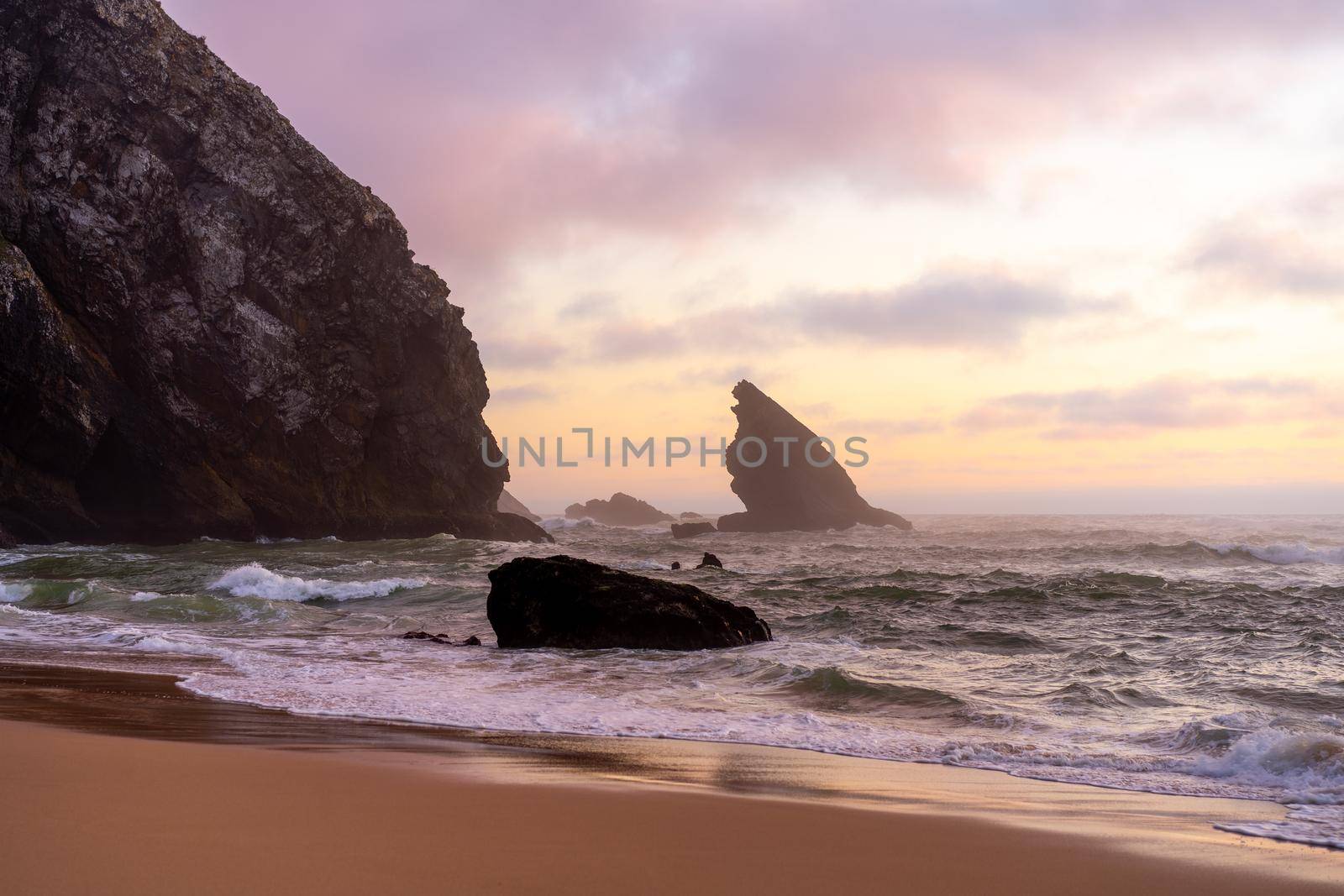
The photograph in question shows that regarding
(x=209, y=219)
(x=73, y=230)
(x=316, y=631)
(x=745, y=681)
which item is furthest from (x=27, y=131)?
(x=745, y=681)

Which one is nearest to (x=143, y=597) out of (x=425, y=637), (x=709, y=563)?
(x=425, y=637)

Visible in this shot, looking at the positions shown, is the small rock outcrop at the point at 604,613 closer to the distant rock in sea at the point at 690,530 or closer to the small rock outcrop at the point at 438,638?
the small rock outcrop at the point at 438,638

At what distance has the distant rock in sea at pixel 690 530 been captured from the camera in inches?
2815

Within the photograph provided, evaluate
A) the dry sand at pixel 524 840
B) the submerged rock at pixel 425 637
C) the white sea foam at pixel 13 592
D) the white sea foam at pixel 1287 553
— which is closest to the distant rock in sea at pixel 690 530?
the white sea foam at pixel 1287 553

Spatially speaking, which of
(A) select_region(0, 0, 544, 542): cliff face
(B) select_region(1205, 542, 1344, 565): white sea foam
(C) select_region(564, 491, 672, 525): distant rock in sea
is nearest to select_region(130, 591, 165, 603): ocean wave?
(A) select_region(0, 0, 544, 542): cliff face

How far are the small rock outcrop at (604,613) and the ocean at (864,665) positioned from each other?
0.46 m

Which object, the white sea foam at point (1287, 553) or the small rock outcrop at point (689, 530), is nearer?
the white sea foam at point (1287, 553)

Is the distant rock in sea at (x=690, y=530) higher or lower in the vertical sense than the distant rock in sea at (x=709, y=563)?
lower

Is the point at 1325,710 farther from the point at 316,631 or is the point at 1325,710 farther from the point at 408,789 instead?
the point at 316,631

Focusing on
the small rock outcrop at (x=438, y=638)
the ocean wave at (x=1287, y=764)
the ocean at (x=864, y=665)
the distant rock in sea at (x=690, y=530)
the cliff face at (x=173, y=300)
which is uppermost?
the cliff face at (x=173, y=300)

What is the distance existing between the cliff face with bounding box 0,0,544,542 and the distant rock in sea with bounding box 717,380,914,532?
148ft

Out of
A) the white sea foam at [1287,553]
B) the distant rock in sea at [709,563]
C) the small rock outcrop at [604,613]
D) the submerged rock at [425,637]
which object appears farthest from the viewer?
the white sea foam at [1287,553]

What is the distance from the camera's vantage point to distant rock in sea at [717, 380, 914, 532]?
281 ft

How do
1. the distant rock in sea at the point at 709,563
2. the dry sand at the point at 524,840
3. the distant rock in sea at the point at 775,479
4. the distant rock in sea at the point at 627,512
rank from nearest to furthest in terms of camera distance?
the dry sand at the point at 524,840 < the distant rock in sea at the point at 709,563 < the distant rock in sea at the point at 775,479 < the distant rock in sea at the point at 627,512
